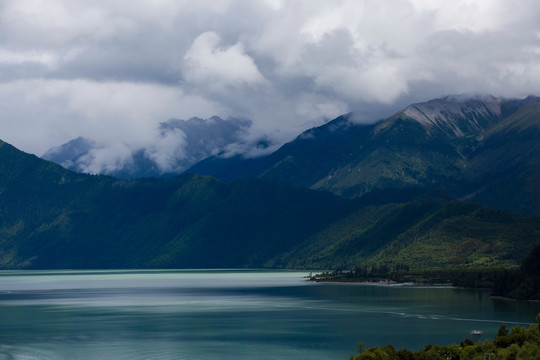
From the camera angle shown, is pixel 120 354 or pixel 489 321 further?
pixel 489 321

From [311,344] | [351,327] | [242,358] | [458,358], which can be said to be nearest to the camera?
[458,358]

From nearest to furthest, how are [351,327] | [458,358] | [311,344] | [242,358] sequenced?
[458,358], [242,358], [311,344], [351,327]

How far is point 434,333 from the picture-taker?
6777 inches

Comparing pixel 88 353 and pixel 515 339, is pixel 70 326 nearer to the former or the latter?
pixel 88 353

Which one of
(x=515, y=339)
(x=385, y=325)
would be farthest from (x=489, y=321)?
(x=515, y=339)

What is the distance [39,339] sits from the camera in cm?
17338

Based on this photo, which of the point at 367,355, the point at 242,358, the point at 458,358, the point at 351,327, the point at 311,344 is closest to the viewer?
the point at 367,355

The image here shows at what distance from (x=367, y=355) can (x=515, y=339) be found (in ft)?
94.5

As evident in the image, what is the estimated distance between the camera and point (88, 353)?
154125 millimetres

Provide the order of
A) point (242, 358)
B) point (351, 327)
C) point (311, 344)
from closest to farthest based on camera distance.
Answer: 1. point (242, 358)
2. point (311, 344)
3. point (351, 327)

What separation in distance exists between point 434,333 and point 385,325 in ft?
64.6

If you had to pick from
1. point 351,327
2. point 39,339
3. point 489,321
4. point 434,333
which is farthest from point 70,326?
point 489,321

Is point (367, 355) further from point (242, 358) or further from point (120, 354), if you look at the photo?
point (120, 354)

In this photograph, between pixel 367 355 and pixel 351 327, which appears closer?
pixel 367 355
